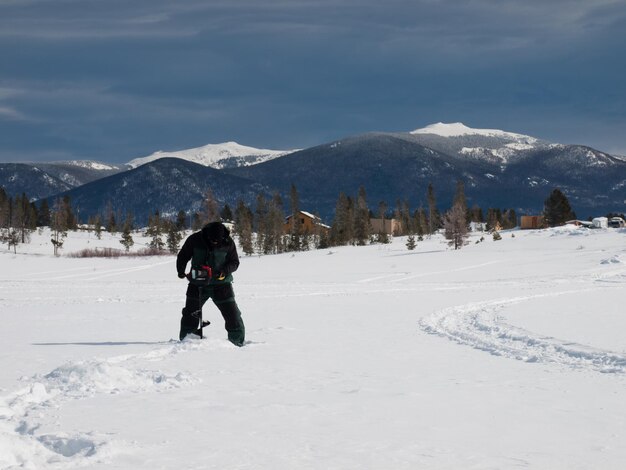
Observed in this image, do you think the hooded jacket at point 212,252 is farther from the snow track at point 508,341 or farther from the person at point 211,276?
the snow track at point 508,341

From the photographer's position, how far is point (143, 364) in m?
8.95

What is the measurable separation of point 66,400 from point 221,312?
4.46 m

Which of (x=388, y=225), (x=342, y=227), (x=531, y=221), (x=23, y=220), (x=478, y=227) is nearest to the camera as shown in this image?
(x=342, y=227)

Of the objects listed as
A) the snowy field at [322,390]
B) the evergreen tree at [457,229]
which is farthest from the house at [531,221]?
the snowy field at [322,390]

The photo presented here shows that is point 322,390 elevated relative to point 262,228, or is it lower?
lower

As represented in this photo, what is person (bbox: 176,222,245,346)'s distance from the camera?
11000 millimetres

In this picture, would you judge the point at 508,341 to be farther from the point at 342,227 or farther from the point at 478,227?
the point at 478,227

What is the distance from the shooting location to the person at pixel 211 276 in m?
11.0

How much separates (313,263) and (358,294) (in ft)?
94.7

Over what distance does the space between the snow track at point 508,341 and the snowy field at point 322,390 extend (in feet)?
0.13

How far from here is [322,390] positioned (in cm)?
737

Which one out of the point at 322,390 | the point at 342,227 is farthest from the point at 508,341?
the point at 342,227

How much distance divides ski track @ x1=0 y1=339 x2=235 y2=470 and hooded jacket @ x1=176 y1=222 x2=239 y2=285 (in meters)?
1.71

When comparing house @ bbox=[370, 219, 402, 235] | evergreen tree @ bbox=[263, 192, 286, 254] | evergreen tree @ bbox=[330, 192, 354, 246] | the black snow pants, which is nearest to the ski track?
the black snow pants
